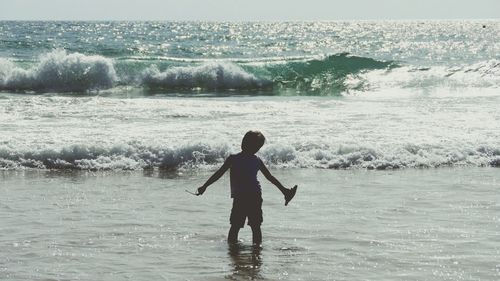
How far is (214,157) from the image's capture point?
12.9 m

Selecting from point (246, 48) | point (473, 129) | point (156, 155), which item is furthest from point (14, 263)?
point (246, 48)

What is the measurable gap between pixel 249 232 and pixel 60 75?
2273 cm

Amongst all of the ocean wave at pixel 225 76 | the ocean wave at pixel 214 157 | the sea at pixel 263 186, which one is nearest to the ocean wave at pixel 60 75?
the ocean wave at pixel 225 76

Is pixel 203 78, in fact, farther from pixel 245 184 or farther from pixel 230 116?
pixel 245 184

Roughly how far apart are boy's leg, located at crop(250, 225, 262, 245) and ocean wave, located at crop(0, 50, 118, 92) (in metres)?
22.0

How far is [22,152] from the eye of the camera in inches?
499

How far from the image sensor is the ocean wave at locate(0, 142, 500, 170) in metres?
12.5

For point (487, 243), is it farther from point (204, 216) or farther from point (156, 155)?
point (156, 155)

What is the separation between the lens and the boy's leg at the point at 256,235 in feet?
25.5

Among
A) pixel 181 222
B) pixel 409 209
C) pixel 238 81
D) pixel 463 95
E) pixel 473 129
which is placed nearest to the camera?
pixel 181 222

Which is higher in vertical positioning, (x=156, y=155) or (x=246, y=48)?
(x=246, y=48)

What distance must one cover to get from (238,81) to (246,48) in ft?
71.7

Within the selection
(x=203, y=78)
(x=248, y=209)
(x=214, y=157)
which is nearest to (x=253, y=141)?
(x=248, y=209)

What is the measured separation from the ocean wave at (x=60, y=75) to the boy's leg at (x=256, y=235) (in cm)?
2202
